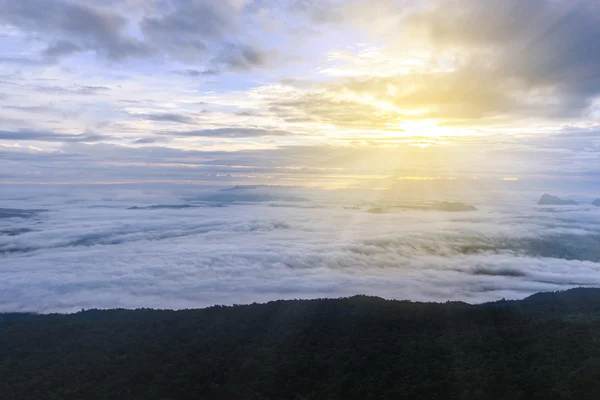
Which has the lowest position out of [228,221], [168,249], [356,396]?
[356,396]

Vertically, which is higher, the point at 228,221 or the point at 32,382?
the point at 228,221

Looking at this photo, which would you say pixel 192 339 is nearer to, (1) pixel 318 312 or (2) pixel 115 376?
(2) pixel 115 376

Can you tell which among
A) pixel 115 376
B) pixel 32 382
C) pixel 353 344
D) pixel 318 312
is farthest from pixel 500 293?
pixel 32 382

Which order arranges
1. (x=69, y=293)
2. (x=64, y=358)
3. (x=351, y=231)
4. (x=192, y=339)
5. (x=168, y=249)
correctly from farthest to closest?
(x=351, y=231) → (x=168, y=249) → (x=69, y=293) → (x=192, y=339) → (x=64, y=358)

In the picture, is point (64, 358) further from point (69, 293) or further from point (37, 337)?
point (69, 293)

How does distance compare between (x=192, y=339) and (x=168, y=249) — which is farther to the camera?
(x=168, y=249)

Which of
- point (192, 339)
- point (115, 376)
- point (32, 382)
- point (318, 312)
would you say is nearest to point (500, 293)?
point (318, 312)

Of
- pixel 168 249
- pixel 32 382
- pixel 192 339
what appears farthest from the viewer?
pixel 168 249
